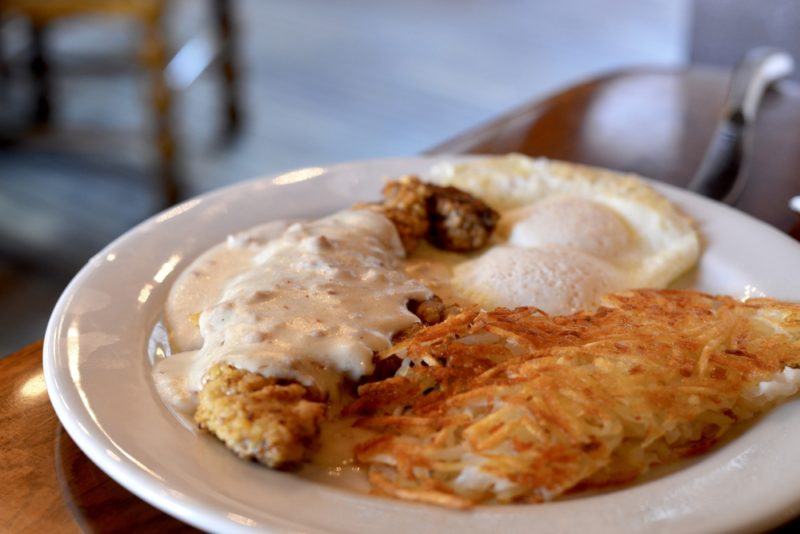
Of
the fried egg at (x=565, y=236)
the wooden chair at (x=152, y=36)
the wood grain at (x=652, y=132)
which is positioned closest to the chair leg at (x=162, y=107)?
the wooden chair at (x=152, y=36)

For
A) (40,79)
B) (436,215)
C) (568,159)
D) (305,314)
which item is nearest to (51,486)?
(305,314)

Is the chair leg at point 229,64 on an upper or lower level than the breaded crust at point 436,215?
lower

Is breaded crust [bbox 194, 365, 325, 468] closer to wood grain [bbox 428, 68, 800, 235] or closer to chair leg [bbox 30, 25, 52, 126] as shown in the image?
wood grain [bbox 428, 68, 800, 235]

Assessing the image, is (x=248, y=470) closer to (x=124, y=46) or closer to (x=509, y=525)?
(x=509, y=525)

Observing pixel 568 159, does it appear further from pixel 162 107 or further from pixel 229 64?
pixel 229 64

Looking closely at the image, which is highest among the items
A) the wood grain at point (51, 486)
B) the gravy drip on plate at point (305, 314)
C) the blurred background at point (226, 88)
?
the gravy drip on plate at point (305, 314)

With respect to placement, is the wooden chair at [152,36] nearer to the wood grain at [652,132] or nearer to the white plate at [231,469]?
→ the wood grain at [652,132]
